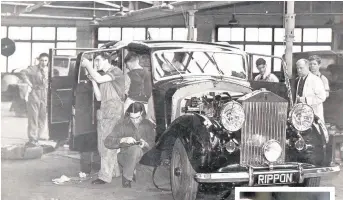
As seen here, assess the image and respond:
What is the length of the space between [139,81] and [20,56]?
952 millimetres

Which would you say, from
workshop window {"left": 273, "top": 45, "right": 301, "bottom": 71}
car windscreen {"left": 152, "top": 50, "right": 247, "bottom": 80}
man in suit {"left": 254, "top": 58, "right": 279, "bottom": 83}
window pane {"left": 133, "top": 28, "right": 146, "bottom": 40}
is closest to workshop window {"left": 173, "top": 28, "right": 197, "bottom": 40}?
car windscreen {"left": 152, "top": 50, "right": 247, "bottom": 80}

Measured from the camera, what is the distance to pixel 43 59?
340 centimetres

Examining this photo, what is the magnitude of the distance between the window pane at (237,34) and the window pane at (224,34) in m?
0.03

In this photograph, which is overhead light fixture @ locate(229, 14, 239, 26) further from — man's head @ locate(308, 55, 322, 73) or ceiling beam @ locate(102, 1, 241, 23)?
man's head @ locate(308, 55, 322, 73)

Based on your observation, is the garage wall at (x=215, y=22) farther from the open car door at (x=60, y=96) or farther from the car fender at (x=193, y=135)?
the car fender at (x=193, y=135)

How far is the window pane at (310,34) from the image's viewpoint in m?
3.36

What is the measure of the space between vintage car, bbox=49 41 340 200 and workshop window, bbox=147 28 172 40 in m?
0.04

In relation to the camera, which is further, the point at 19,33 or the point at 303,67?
the point at 303,67

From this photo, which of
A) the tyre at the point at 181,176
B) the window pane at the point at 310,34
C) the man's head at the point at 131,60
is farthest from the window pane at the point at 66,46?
the window pane at the point at 310,34

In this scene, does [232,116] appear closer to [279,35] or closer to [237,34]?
[237,34]

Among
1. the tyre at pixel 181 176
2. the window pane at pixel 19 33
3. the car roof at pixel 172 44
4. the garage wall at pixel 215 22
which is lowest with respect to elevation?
the tyre at pixel 181 176

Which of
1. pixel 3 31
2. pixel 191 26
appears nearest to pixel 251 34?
pixel 191 26

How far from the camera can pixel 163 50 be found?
10.8ft

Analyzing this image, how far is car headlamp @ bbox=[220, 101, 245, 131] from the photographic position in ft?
8.90
